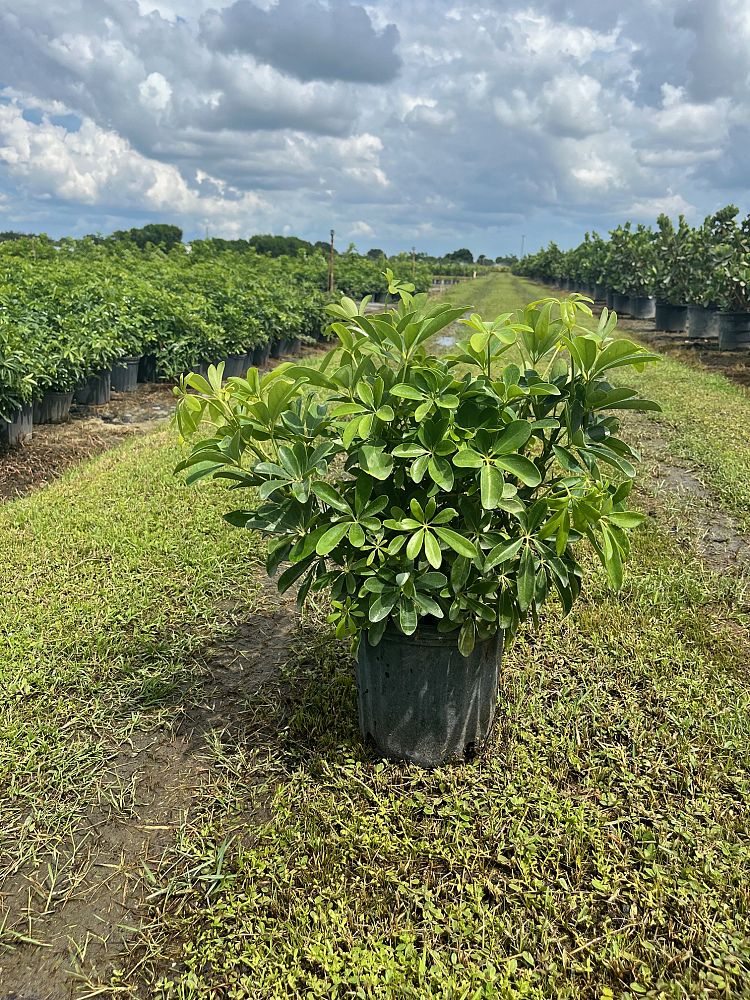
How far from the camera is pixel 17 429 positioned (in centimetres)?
602

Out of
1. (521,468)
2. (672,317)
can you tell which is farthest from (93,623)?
(672,317)

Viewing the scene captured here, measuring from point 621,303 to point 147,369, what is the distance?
49.5ft

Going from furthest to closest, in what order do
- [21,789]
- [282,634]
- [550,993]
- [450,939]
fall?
[282,634], [21,789], [450,939], [550,993]

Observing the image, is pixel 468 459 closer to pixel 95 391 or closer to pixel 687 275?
pixel 95 391

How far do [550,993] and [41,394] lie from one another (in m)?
5.98

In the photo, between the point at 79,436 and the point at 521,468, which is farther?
the point at 79,436

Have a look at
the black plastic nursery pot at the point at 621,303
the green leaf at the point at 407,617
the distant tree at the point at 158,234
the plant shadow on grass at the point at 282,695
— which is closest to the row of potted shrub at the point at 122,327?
the plant shadow on grass at the point at 282,695

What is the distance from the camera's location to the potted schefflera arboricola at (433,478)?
1.89 metres

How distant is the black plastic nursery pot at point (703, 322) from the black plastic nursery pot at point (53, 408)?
439 inches

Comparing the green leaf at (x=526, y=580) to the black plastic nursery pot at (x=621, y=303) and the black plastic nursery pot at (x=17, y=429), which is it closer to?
the black plastic nursery pot at (x=17, y=429)

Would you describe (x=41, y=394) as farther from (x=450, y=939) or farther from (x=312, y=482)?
(x=450, y=939)

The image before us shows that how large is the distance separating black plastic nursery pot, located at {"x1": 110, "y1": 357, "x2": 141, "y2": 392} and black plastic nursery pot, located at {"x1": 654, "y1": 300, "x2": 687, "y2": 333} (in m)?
11.1

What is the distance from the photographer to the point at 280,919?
1.84 meters

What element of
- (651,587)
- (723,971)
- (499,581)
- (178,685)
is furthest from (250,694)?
(651,587)
